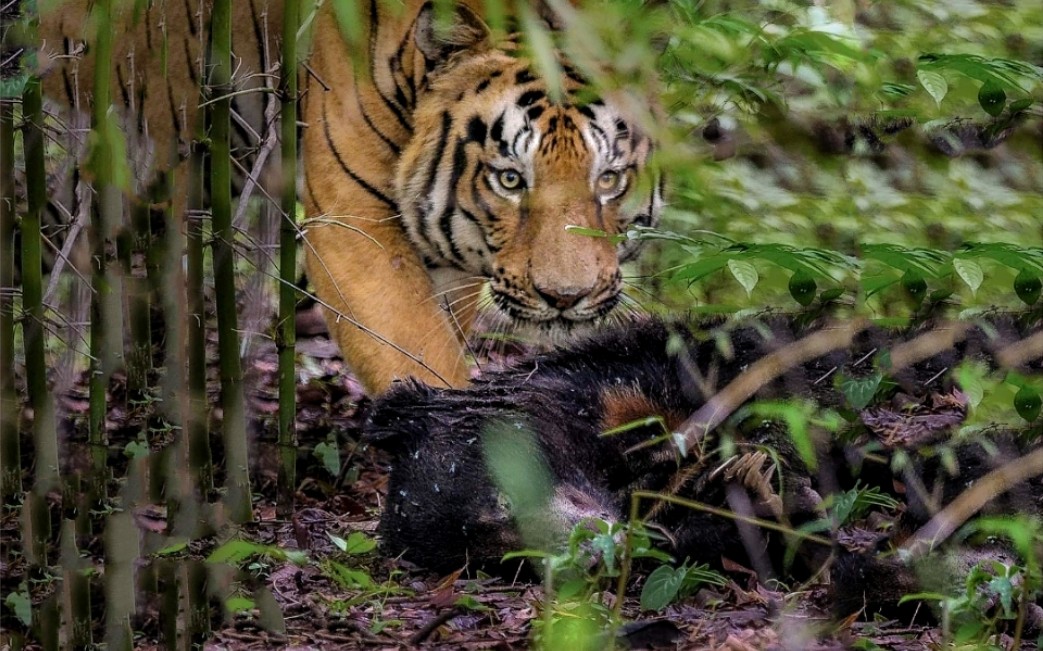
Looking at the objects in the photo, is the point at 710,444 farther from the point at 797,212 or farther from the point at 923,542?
the point at 797,212

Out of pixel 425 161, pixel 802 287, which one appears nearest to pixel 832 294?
pixel 802 287

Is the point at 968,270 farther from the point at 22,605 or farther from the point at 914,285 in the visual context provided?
the point at 22,605

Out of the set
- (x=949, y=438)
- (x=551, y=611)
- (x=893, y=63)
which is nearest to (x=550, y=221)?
(x=893, y=63)

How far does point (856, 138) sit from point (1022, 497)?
1204 millimetres

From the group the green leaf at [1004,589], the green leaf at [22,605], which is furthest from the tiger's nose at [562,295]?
the green leaf at [1004,589]

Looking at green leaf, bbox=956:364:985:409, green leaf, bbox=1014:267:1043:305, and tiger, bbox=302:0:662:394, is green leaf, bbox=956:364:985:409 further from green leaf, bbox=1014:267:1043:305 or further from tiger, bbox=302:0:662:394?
tiger, bbox=302:0:662:394

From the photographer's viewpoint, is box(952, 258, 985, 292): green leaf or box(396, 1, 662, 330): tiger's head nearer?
box(952, 258, 985, 292): green leaf

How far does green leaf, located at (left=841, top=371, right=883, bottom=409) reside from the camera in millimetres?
2369

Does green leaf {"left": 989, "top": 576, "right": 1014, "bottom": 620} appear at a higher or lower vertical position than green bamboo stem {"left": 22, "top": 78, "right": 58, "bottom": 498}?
lower

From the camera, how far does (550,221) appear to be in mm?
3619

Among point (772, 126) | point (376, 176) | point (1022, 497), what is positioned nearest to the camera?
point (1022, 497)

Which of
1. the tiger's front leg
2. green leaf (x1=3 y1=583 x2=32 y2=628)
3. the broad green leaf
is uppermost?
the broad green leaf

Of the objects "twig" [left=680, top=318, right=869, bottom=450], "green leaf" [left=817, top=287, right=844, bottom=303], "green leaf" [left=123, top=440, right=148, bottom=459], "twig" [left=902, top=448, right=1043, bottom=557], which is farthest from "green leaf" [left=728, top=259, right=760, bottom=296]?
"green leaf" [left=123, top=440, right=148, bottom=459]

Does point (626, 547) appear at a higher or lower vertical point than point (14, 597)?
higher
